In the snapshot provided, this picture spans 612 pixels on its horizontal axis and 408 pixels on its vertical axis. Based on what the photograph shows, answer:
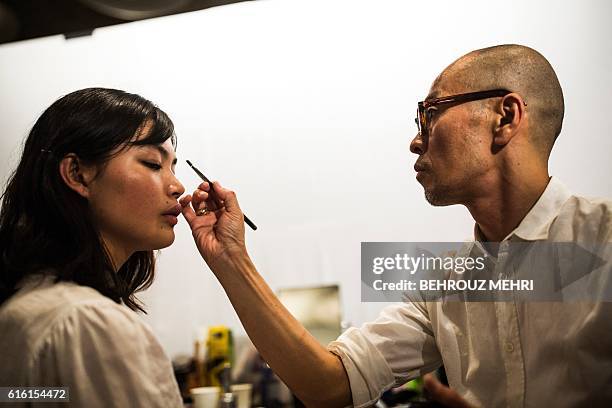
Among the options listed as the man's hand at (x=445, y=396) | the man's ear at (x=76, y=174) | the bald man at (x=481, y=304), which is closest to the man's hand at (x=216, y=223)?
the bald man at (x=481, y=304)

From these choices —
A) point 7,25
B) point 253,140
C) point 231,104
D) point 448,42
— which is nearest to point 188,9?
point 231,104

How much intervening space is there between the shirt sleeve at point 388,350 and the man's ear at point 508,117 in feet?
1.67

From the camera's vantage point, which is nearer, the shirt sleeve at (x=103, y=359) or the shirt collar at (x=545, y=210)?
the shirt sleeve at (x=103, y=359)

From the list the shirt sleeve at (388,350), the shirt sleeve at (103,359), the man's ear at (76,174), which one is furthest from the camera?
the shirt sleeve at (388,350)

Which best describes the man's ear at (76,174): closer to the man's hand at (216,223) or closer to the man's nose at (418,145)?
the man's hand at (216,223)

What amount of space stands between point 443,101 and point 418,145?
13 centimetres

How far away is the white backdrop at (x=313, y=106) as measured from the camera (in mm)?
1645

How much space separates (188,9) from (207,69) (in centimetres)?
20

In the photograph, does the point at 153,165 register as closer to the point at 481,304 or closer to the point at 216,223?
the point at 216,223

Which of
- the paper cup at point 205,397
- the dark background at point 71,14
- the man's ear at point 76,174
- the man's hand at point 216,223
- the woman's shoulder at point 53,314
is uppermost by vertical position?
the dark background at point 71,14

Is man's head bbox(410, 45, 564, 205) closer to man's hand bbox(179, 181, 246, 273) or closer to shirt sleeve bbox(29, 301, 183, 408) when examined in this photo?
man's hand bbox(179, 181, 246, 273)

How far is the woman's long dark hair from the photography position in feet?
5.20

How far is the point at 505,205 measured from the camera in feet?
5.30

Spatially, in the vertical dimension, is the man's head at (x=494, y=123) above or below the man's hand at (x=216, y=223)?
above
